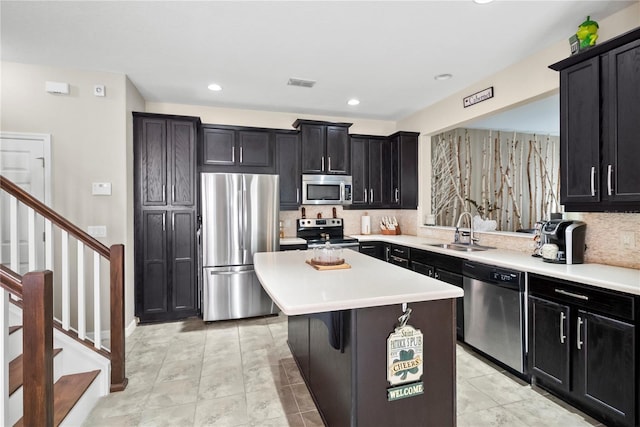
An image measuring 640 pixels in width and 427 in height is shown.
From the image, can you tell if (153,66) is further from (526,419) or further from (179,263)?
(526,419)

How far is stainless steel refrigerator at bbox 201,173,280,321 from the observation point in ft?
12.3

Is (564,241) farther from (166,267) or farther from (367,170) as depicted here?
(166,267)

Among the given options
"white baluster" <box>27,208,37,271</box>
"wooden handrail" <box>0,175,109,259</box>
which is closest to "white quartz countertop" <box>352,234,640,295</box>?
"wooden handrail" <box>0,175,109,259</box>

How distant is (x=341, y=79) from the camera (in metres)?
3.54

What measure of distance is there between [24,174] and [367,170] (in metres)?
4.10

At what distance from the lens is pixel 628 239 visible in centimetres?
228

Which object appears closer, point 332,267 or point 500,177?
point 332,267

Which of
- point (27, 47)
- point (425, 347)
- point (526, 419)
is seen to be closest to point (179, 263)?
point (27, 47)

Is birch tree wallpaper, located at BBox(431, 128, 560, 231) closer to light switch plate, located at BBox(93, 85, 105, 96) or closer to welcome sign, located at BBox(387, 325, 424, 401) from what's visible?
welcome sign, located at BBox(387, 325, 424, 401)

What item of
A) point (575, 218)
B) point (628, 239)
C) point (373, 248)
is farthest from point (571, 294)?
point (373, 248)

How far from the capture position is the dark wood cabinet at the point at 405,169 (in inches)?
188

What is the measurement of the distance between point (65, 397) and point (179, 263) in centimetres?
189

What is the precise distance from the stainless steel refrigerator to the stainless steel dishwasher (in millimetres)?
2264

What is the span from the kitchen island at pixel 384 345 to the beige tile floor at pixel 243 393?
579 mm
